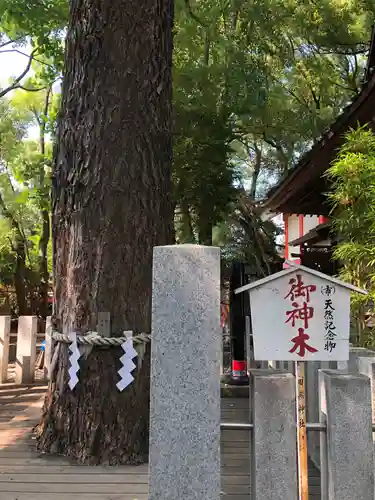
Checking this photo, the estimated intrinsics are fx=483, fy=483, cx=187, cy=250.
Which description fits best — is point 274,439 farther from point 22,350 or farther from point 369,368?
point 22,350

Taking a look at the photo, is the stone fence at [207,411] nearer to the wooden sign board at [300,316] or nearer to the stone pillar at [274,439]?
the stone pillar at [274,439]

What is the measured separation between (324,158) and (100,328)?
143 inches

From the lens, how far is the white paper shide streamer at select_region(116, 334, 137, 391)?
3699 mm

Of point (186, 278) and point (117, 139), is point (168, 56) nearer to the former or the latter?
point (117, 139)

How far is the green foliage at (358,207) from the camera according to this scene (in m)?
3.65

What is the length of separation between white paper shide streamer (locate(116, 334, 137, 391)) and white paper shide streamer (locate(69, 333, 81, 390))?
33 cm

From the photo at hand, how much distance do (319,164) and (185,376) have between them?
460 centimetres

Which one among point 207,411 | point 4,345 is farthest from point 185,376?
point 4,345

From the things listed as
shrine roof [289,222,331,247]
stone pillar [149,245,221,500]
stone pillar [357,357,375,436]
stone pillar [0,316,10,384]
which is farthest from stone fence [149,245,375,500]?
shrine roof [289,222,331,247]

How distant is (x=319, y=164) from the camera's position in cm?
607

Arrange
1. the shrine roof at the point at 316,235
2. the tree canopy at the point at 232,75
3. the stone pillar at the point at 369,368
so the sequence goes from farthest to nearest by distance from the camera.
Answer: the shrine roof at the point at 316,235 → the tree canopy at the point at 232,75 → the stone pillar at the point at 369,368

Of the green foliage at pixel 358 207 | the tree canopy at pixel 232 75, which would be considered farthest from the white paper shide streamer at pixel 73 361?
the tree canopy at pixel 232 75

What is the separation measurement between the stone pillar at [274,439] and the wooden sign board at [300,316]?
137 mm

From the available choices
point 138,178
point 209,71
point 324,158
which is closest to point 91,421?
point 138,178
